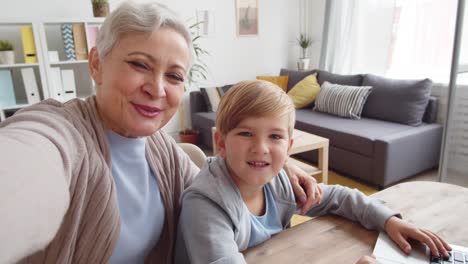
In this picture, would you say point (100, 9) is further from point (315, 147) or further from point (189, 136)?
point (315, 147)

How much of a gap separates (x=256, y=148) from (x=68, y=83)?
3.06 metres

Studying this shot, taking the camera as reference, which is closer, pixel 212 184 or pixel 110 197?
pixel 110 197

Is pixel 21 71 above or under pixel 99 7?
under

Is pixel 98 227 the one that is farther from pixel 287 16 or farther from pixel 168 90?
pixel 287 16

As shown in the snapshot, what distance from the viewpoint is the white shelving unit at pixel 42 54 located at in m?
3.03

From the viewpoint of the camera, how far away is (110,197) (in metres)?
0.66

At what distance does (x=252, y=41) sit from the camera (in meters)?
→ 4.69

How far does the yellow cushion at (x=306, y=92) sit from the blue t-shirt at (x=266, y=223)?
10.8 feet

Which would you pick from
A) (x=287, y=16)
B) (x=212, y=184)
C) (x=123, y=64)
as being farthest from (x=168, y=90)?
(x=287, y=16)

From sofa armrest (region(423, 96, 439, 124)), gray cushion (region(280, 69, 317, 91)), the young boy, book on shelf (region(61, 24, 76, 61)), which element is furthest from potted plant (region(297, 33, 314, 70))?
the young boy

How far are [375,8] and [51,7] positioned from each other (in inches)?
144

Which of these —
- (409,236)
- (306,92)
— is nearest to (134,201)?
(409,236)

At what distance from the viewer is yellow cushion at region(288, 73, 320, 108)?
4.05m

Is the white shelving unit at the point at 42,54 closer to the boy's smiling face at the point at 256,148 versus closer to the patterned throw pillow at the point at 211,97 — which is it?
the patterned throw pillow at the point at 211,97
